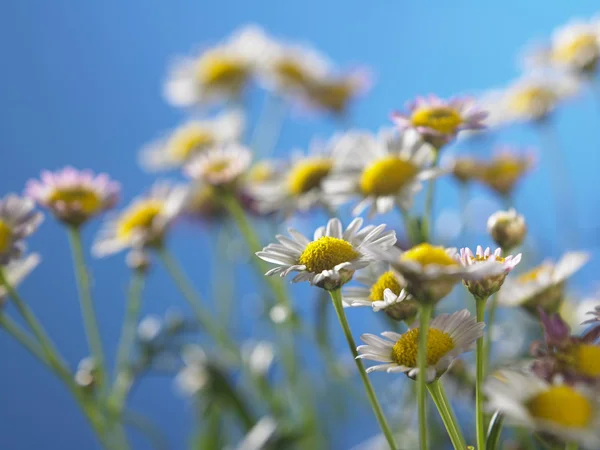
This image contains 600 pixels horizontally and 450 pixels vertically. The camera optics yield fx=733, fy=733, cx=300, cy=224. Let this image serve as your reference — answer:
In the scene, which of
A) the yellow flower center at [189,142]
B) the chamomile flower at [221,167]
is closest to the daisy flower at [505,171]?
the chamomile flower at [221,167]

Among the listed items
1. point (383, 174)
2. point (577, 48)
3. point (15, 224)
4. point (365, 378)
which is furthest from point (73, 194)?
point (577, 48)

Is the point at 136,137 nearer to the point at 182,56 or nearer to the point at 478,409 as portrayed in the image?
the point at 182,56

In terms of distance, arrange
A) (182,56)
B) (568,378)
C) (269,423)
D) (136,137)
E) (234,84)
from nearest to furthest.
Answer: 1. (568,378)
2. (269,423)
3. (234,84)
4. (182,56)
5. (136,137)

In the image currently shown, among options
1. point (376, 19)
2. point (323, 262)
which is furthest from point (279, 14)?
point (323, 262)

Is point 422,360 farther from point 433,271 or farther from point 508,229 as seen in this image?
point 508,229

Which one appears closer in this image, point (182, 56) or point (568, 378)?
point (568, 378)

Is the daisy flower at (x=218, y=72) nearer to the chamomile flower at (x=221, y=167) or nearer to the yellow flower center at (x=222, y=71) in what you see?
the yellow flower center at (x=222, y=71)
